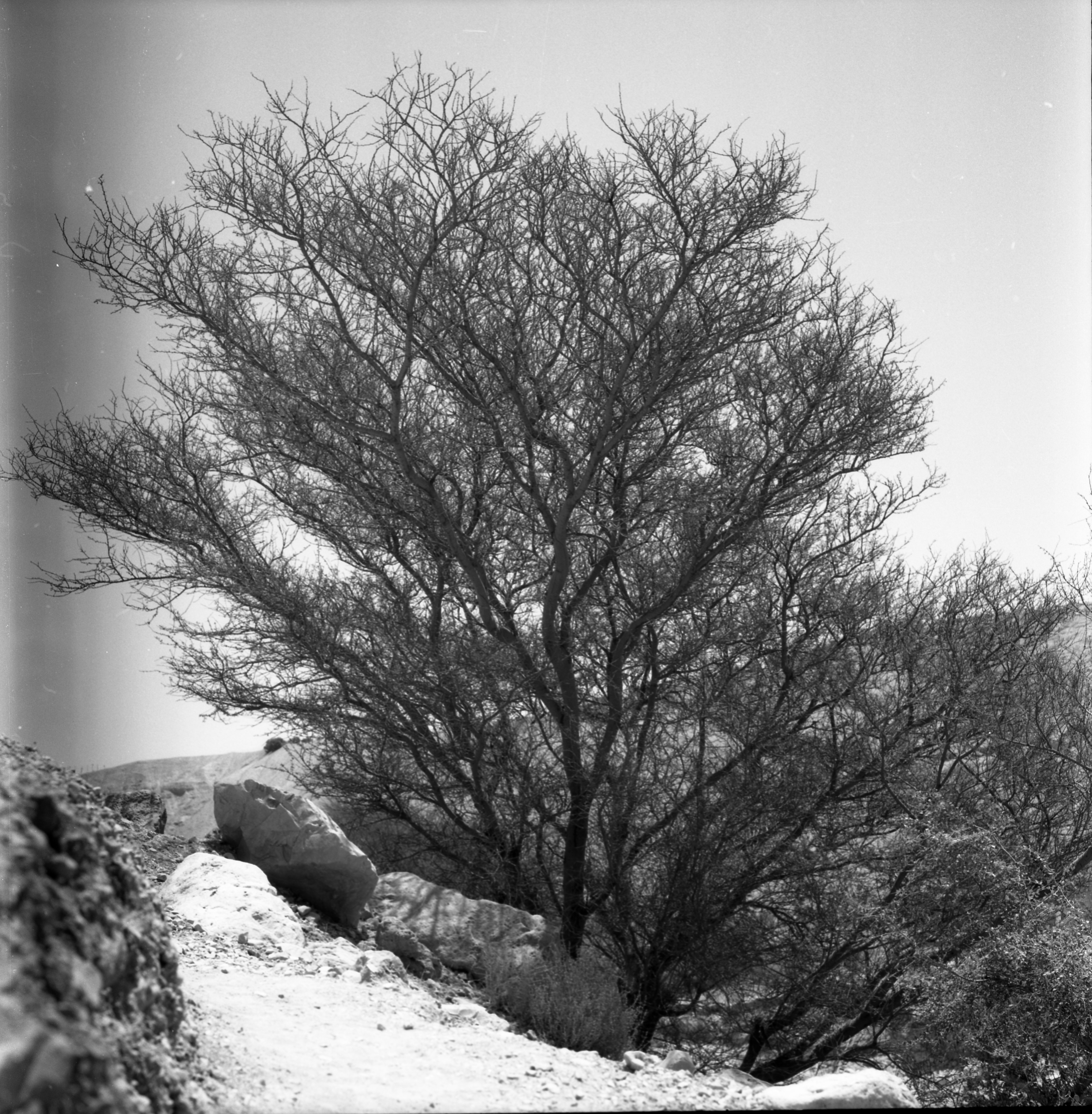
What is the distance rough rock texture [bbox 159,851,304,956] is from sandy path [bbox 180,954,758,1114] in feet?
2.05

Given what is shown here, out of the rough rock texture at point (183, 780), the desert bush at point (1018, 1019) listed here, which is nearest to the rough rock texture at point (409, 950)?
the desert bush at point (1018, 1019)

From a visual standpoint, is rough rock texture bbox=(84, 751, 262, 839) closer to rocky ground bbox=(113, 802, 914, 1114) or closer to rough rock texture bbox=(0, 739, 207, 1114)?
rocky ground bbox=(113, 802, 914, 1114)

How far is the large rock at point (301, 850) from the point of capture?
6.96 metres

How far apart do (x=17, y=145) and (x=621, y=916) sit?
22.3ft

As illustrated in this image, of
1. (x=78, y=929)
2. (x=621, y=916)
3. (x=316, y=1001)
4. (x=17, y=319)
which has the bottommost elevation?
(x=621, y=916)

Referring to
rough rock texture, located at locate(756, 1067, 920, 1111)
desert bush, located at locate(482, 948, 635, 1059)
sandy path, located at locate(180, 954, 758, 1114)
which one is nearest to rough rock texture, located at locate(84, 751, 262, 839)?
desert bush, located at locate(482, 948, 635, 1059)

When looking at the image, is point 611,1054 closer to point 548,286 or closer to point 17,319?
point 17,319

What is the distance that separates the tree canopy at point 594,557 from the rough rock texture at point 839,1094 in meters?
4.00

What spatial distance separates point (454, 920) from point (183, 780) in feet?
20.3

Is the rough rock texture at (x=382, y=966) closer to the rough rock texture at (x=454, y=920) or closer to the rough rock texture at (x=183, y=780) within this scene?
the rough rock texture at (x=454, y=920)

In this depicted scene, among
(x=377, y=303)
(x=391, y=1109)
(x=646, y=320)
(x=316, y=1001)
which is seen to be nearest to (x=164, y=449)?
(x=377, y=303)

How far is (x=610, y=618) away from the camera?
370 inches

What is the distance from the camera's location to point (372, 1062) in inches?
150

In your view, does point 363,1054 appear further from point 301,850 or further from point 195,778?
point 195,778
